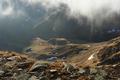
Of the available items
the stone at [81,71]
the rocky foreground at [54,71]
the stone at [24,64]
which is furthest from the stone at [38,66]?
the stone at [81,71]

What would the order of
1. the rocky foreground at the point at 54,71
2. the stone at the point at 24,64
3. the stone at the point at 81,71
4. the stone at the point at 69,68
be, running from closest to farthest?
the rocky foreground at the point at 54,71 → the stone at the point at 81,71 → the stone at the point at 69,68 → the stone at the point at 24,64

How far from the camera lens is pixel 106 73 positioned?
948 inches

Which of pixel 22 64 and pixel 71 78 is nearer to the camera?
pixel 71 78

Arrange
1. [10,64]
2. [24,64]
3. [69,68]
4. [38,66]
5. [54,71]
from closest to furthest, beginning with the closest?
[54,71], [69,68], [38,66], [24,64], [10,64]

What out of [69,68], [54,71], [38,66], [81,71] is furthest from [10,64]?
[81,71]

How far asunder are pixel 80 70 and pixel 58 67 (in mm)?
1695

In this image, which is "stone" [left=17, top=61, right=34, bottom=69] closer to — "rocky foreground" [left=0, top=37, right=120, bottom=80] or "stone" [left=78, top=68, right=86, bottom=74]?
"rocky foreground" [left=0, top=37, right=120, bottom=80]

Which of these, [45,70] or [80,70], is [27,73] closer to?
[45,70]

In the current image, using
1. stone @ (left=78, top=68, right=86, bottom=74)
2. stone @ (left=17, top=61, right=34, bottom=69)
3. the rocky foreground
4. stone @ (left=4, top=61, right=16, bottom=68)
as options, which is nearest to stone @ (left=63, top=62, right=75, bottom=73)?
the rocky foreground

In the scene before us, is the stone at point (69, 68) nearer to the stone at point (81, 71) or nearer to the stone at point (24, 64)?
the stone at point (81, 71)

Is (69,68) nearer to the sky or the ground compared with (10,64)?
nearer to the ground

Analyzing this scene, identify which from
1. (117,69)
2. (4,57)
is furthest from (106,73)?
(4,57)

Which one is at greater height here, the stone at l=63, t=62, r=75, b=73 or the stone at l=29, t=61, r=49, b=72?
the stone at l=29, t=61, r=49, b=72

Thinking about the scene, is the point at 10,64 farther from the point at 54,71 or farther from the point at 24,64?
the point at 54,71
